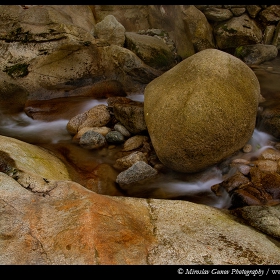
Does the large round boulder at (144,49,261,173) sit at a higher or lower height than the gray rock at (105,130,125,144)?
higher

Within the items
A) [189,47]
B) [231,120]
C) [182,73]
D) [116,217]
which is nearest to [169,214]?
[116,217]

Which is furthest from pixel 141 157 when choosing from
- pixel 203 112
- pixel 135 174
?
pixel 203 112

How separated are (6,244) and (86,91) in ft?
21.9

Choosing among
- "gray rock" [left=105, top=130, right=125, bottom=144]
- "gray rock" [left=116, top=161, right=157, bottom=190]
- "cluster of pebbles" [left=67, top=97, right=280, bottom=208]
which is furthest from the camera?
"gray rock" [left=105, top=130, right=125, bottom=144]

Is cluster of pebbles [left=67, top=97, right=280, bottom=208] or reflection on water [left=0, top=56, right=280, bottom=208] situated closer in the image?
cluster of pebbles [left=67, top=97, right=280, bottom=208]

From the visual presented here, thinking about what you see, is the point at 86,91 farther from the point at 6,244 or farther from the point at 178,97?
the point at 6,244

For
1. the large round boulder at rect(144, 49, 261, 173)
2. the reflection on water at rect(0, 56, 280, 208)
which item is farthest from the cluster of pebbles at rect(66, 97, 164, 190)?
the large round boulder at rect(144, 49, 261, 173)

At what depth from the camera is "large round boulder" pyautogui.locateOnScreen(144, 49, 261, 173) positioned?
4875mm

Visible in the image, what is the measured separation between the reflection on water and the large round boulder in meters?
0.25

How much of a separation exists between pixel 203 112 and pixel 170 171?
1.52 meters

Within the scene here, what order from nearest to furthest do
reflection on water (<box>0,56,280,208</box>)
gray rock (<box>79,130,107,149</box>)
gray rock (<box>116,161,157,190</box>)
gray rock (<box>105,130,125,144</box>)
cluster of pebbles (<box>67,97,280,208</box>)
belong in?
cluster of pebbles (<box>67,97,280,208</box>), reflection on water (<box>0,56,280,208</box>), gray rock (<box>116,161,157,190</box>), gray rock (<box>79,130,107,149</box>), gray rock (<box>105,130,125,144</box>)

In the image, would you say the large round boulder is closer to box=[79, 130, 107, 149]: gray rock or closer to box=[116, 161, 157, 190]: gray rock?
box=[116, 161, 157, 190]: gray rock

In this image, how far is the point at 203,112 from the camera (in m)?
4.83

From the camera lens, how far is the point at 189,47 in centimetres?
1042
